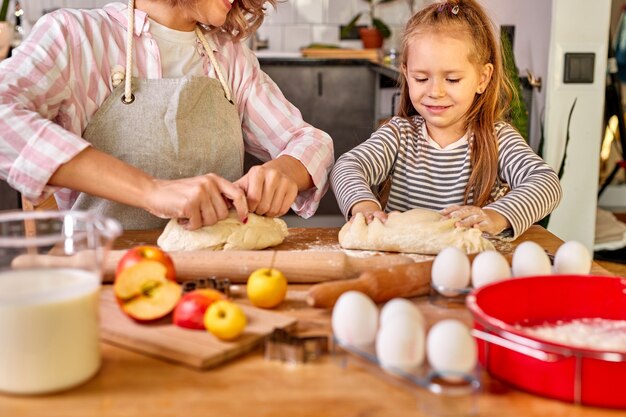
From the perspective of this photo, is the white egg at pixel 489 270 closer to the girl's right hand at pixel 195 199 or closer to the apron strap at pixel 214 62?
the girl's right hand at pixel 195 199

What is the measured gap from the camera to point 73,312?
2.60 ft

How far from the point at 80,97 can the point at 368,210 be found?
2.15 ft

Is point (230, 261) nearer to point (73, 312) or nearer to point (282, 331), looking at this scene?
point (282, 331)

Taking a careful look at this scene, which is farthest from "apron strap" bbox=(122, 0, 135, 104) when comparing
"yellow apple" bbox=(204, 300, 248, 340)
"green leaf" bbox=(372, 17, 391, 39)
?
"green leaf" bbox=(372, 17, 391, 39)

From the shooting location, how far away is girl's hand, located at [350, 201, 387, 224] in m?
1.55

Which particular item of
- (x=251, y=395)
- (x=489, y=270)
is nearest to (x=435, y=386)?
(x=251, y=395)

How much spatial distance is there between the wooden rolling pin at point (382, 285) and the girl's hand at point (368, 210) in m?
0.39

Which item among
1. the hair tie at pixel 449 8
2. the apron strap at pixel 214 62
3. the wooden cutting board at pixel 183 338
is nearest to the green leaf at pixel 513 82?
the hair tie at pixel 449 8

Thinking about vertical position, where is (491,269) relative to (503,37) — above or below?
below

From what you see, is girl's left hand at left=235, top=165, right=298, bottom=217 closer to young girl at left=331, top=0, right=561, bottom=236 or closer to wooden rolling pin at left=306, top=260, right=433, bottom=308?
young girl at left=331, top=0, right=561, bottom=236

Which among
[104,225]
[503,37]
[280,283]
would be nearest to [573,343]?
[280,283]

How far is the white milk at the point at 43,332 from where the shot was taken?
2.53 feet

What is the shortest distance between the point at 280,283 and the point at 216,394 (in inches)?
11.5

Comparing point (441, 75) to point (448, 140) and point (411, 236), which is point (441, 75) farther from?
point (411, 236)
